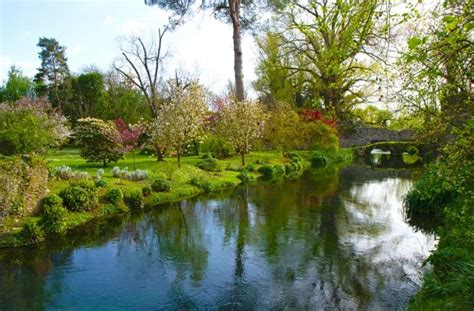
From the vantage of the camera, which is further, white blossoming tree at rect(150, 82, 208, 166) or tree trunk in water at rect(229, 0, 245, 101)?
tree trunk in water at rect(229, 0, 245, 101)

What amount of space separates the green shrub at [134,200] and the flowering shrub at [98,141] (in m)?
6.64

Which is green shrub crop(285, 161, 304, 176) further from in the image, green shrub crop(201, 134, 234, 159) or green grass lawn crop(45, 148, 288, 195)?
green shrub crop(201, 134, 234, 159)

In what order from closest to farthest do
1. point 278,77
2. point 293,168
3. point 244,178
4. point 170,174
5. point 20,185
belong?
point 20,185 → point 170,174 → point 244,178 → point 293,168 → point 278,77

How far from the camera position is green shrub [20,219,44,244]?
11.2 meters

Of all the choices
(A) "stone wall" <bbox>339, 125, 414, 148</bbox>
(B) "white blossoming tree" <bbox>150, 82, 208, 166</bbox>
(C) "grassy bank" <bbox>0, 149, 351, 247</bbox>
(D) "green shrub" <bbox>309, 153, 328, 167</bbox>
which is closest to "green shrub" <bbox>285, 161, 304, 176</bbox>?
(C) "grassy bank" <bbox>0, 149, 351, 247</bbox>

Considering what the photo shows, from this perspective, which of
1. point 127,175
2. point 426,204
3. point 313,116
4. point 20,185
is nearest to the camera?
point 20,185

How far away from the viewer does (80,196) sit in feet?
43.5

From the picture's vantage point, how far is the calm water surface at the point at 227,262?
785cm

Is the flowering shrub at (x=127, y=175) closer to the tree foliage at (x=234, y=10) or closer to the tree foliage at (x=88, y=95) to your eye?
the tree foliage at (x=234, y=10)

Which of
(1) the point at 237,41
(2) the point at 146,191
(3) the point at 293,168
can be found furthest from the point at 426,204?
(1) the point at 237,41

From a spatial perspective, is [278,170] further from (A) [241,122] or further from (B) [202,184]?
(B) [202,184]

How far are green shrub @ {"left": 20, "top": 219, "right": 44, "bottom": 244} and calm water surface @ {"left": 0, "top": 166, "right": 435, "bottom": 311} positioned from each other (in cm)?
41

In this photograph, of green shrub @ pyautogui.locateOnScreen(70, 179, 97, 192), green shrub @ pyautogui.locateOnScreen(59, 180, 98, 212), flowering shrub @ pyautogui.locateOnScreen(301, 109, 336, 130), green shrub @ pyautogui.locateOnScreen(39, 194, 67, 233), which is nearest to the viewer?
green shrub @ pyautogui.locateOnScreen(39, 194, 67, 233)

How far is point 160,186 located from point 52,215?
228 inches
